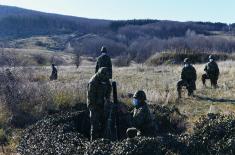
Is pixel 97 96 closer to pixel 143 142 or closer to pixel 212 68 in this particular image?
pixel 143 142

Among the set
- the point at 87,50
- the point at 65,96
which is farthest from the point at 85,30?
the point at 65,96

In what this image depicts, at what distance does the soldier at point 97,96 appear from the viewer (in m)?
15.4

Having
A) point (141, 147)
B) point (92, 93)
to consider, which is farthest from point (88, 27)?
point (141, 147)

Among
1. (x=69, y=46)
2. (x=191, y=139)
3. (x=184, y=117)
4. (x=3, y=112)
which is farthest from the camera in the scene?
(x=69, y=46)

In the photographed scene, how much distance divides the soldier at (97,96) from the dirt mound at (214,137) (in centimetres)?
294

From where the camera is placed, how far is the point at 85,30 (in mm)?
179750

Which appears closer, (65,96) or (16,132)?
(16,132)

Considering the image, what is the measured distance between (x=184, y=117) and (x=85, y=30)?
161026mm

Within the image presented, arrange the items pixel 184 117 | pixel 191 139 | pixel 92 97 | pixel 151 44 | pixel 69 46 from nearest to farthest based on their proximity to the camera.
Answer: pixel 191 139 < pixel 92 97 < pixel 184 117 < pixel 151 44 < pixel 69 46

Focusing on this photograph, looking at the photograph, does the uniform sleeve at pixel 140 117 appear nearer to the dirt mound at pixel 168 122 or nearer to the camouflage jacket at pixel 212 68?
the dirt mound at pixel 168 122

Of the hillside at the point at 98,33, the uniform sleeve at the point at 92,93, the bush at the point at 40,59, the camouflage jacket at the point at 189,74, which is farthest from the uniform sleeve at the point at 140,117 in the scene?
the hillside at the point at 98,33

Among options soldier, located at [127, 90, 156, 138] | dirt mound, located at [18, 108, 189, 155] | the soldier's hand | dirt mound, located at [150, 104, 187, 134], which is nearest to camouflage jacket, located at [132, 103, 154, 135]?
soldier, located at [127, 90, 156, 138]

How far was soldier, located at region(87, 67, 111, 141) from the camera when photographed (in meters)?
15.4

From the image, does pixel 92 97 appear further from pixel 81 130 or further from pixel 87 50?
pixel 87 50
